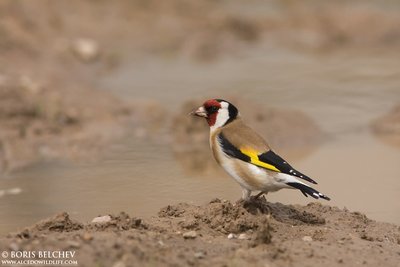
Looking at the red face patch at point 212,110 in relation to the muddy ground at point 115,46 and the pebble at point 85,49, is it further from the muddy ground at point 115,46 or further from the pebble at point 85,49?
the pebble at point 85,49

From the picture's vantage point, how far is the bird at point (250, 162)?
23.1 ft

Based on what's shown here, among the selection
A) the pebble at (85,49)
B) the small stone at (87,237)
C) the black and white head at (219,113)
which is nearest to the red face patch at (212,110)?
the black and white head at (219,113)

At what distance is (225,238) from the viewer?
6.63 metres

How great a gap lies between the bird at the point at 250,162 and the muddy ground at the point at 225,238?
20cm

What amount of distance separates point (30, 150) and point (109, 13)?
6126mm

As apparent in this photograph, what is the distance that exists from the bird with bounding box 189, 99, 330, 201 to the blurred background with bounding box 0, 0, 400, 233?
124 cm

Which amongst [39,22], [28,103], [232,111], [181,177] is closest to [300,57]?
[39,22]

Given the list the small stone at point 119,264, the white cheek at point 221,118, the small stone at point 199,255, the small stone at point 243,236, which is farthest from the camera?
the white cheek at point 221,118

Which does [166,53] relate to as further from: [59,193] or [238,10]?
[59,193]

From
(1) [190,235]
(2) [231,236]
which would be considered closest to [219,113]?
(2) [231,236]

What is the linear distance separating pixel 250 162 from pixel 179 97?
284 inches

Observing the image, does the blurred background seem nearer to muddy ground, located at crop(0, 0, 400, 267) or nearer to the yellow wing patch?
muddy ground, located at crop(0, 0, 400, 267)

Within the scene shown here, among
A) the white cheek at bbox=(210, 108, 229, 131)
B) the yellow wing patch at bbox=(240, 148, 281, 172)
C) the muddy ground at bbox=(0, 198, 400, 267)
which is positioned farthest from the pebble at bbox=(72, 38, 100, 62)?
the yellow wing patch at bbox=(240, 148, 281, 172)

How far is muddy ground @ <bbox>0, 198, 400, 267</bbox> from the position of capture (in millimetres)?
5824
